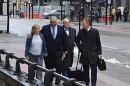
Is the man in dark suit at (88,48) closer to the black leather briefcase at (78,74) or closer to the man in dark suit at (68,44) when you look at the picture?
the black leather briefcase at (78,74)

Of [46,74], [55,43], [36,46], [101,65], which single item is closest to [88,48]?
[101,65]

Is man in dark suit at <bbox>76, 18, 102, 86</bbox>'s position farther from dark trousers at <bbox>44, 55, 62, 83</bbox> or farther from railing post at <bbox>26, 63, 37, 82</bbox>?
railing post at <bbox>26, 63, 37, 82</bbox>

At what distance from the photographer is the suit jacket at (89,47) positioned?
10469mm

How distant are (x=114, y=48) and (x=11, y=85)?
14.7m

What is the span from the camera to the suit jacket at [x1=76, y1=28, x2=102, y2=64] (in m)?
10.5

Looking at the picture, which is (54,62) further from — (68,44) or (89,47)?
(89,47)

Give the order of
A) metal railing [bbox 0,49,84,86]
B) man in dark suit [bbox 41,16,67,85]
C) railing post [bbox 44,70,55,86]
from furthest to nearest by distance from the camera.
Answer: man in dark suit [bbox 41,16,67,85] → railing post [bbox 44,70,55,86] → metal railing [bbox 0,49,84,86]

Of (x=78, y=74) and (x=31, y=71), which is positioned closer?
(x=31, y=71)

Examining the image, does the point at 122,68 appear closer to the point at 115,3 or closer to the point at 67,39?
the point at 67,39

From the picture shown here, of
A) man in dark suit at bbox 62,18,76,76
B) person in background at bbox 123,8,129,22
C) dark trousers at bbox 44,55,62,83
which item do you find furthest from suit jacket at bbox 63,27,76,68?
person in background at bbox 123,8,129,22

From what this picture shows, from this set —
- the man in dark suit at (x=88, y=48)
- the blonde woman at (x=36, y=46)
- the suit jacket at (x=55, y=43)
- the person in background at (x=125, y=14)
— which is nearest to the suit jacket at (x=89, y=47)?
the man in dark suit at (x=88, y=48)

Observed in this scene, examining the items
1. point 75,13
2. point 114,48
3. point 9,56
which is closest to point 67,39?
point 9,56

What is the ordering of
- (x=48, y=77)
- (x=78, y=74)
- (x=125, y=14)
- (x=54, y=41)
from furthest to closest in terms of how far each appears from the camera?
(x=125, y=14)
(x=54, y=41)
(x=78, y=74)
(x=48, y=77)

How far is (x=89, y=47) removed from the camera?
10508mm
